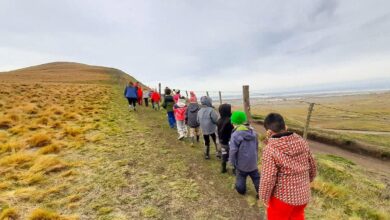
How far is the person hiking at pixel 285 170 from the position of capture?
301cm

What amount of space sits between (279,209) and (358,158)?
11.4 meters

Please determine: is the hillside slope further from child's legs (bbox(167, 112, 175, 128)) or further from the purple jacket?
child's legs (bbox(167, 112, 175, 128))

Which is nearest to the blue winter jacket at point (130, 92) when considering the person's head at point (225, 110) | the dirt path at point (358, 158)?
the person's head at point (225, 110)

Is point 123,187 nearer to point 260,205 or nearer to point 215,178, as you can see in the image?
point 215,178

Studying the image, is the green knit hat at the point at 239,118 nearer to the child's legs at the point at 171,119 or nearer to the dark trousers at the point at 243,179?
the dark trousers at the point at 243,179

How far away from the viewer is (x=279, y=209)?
10.7ft

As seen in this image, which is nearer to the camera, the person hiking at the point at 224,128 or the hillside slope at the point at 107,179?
the hillside slope at the point at 107,179

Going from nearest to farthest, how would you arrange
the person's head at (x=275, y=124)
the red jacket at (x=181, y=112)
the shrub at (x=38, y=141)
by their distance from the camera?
the person's head at (x=275, y=124), the shrub at (x=38, y=141), the red jacket at (x=181, y=112)

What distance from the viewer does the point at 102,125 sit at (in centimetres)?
1210

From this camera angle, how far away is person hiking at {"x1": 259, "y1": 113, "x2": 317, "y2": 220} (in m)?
3.01

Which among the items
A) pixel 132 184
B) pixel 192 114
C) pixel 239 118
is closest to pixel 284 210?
pixel 239 118

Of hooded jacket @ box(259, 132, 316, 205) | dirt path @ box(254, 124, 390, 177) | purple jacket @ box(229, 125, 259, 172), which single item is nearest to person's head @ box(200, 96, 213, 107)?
purple jacket @ box(229, 125, 259, 172)

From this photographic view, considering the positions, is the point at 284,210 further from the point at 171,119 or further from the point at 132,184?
the point at 171,119

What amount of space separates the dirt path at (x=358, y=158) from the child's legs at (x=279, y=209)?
29.1ft
